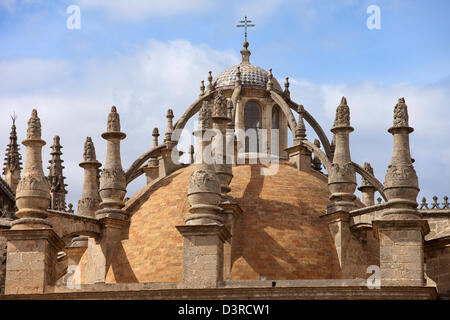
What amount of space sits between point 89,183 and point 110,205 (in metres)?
2.31

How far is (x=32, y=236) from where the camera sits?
3406cm

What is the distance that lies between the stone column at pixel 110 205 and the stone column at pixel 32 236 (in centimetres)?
275

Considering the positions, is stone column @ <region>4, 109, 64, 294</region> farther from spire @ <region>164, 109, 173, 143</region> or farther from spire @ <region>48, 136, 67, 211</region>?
spire @ <region>48, 136, 67, 211</region>

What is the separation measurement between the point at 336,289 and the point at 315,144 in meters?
11.8

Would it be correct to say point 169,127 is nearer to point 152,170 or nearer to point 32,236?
point 152,170

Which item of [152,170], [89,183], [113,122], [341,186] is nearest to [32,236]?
[113,122]

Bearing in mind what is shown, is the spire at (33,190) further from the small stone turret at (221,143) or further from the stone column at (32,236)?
the small stone turret at (221,143)

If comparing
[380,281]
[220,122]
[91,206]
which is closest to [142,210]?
[91,206]

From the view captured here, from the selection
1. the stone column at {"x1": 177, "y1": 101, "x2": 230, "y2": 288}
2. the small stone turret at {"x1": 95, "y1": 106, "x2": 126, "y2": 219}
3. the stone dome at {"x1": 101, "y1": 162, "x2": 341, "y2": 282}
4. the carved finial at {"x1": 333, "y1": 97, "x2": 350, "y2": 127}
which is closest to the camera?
the stone column at {"x1": 177, "y1": 101, "x2": 230, "y2": 288}

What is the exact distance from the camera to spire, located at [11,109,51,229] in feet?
113

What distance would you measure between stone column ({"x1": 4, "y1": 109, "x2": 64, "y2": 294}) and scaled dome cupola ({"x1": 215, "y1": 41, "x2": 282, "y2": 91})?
1189 centimetres

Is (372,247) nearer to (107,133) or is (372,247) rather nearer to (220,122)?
(220,122)

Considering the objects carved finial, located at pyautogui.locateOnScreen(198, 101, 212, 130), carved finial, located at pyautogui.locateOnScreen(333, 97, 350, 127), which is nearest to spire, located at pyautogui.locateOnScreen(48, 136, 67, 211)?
carved finial, located at pyautogui.locateOnScreen(198, 101, 212, 130)

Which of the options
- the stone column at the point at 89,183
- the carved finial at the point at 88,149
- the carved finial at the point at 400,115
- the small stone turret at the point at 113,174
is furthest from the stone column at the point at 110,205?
the carved finial at the point at 400,115
